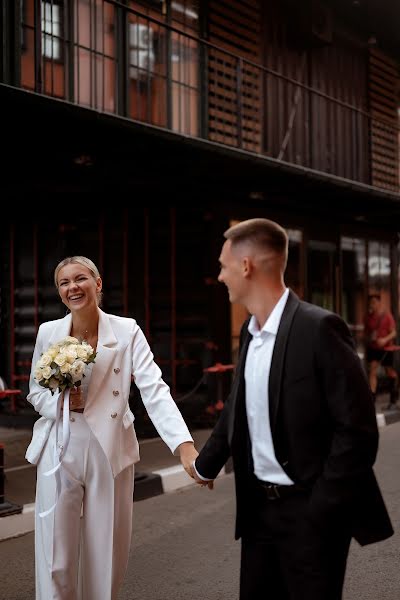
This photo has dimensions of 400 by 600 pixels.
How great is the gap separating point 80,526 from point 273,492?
1.34 meters

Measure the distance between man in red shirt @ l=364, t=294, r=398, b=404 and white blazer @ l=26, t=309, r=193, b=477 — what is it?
33.1 feet

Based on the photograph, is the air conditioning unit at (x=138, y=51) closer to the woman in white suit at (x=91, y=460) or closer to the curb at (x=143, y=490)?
the curb at (x=143, y=490)

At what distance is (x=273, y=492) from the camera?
8.23 ft

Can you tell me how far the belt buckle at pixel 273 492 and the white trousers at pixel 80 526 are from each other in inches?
46.2

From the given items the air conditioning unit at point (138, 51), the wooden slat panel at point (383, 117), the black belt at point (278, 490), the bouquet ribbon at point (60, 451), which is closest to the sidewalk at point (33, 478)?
the bouquet ribbon at point (60, 451)

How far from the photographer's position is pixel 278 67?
13469 millimetres

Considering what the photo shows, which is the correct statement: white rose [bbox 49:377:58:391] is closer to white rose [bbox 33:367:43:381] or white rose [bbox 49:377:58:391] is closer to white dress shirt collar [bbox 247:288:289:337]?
white rose [bbox 33:367:43:381]

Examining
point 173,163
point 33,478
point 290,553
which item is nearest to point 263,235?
point 290,553

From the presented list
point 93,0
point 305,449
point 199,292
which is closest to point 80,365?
point 305,449

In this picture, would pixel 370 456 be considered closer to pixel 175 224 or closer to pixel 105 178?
pixel 105 178

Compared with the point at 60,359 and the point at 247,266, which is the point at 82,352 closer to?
the point at 60,359

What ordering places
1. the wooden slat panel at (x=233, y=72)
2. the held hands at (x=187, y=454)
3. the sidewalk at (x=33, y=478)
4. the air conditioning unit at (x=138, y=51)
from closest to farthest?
the held hands at (x=187, y=454) → the sidewalk at (x=33, y=478) → the air conditioning unit at (x=138, y=51) → the wooden slat panel at (x=233, y=72)

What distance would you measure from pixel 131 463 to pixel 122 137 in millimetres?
4768

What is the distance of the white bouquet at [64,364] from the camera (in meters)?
3.35
